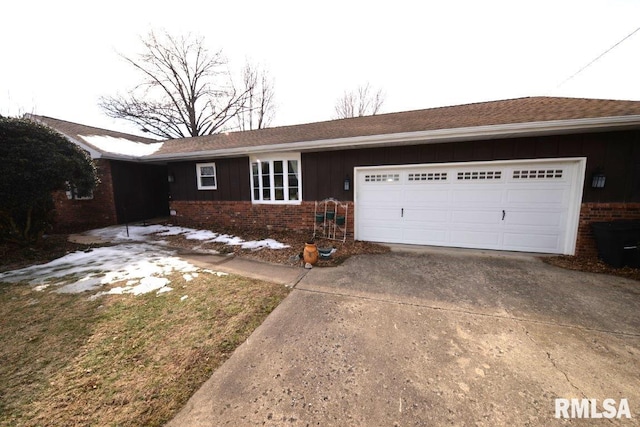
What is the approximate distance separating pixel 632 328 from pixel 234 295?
5.28 metres

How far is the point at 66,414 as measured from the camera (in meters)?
1.86

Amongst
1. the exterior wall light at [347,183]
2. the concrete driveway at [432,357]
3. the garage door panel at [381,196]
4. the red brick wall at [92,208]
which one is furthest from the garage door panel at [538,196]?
the red brick wall at [92,208]

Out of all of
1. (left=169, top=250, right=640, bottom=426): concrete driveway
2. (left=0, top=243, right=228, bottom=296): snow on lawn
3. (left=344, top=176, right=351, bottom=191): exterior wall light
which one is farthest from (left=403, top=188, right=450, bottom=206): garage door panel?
(left=0, top=243, right=228, bottom=296): snow on lawn

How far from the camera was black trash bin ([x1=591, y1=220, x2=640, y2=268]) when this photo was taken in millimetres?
4582

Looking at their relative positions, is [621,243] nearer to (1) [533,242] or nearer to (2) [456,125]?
(1) [533,242]

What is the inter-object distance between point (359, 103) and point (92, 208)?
20193mm

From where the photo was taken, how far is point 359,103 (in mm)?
21672

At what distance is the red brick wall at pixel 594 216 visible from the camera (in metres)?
5.02

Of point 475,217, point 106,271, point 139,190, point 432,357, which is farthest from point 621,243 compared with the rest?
point 139,190

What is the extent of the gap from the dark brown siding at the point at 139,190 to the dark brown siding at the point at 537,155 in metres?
8.84

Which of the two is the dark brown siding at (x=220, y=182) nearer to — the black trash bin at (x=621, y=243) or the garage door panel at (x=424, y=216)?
the garage door panel at (x=424, y=216)

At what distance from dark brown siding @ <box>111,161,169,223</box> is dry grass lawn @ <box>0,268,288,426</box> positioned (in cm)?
673

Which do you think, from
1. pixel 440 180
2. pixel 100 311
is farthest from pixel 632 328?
pixel 100 311

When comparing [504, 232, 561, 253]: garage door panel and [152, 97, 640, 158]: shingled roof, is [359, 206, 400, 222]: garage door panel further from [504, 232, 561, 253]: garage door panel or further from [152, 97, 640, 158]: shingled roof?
[504, 232, 561, 253]: garage door panel
